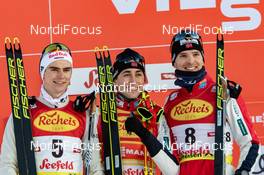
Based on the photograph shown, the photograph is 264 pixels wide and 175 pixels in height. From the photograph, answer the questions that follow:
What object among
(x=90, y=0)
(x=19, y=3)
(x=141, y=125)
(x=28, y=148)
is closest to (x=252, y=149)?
(x=141, y=125)

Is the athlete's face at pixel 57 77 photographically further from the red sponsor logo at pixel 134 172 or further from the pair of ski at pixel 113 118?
the red sponsor logo at pixel 134 172

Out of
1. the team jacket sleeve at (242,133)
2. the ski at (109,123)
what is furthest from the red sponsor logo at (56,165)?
the team jacket sleeve at (242,133)

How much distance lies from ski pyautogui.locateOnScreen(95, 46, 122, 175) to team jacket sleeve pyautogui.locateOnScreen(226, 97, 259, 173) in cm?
74

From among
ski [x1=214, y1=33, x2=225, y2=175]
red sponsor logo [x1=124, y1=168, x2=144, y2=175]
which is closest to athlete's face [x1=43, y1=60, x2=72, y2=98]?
red sponsor logo [x1=124, y1=168, x2=144, y2=175]

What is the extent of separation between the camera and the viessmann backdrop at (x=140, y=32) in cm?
444

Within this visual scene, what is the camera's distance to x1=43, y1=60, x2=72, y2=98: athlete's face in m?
3.62

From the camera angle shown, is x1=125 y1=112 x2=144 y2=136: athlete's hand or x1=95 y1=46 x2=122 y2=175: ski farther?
x1=95 y1=46 x2=122 y2=175: ski

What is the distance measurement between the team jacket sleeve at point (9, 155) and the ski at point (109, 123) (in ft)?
1.89

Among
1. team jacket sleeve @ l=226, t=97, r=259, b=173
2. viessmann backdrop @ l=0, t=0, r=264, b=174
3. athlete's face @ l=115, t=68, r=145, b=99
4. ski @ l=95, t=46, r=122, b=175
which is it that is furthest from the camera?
viessmann backdrop @ l=0, t=0, r=264, b=174

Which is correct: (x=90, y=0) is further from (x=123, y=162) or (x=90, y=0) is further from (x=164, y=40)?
(x=123, y=162)

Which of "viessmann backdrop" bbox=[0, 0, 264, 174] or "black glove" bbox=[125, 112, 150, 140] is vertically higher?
"viessmann backdrop" bbox=[0, 0, 264, 174]

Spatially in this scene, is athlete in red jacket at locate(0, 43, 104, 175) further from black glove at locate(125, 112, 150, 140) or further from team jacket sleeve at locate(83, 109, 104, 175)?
black glove at locate(125, 112, 150, 140)

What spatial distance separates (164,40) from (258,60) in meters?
0.76

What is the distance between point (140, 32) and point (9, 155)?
5.28 ft
